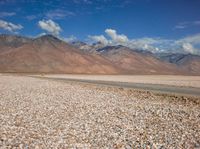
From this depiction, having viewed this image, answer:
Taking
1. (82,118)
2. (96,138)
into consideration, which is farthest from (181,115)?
(96,138)

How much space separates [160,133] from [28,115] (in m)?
8.13

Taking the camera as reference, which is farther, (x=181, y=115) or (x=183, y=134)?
(x=181, y=115)

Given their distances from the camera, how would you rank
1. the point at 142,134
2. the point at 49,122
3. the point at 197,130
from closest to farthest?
the point at 142,134, the point at 197,130, the point at 49,122

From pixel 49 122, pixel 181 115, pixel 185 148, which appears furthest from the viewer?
pixel 181 115

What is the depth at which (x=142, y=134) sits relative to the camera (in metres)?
11.7

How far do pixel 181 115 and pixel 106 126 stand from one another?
5.88m

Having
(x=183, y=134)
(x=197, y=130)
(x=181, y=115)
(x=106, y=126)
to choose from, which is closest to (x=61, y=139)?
(x=106, y=126)

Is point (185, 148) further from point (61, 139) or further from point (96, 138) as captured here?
point (61, 139)

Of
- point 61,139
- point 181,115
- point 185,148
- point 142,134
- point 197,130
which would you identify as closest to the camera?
point 185,148

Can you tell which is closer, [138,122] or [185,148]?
[185,148]

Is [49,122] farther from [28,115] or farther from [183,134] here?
[183,134]

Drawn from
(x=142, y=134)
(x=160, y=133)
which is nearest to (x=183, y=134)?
(x=160, y=133)

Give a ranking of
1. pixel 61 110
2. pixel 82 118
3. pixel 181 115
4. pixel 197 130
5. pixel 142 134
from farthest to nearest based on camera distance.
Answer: pixel 61 110
pixel 181 115
pixel 82 118
pixel 197 130
pixel 142 134

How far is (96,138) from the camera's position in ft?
36.1
